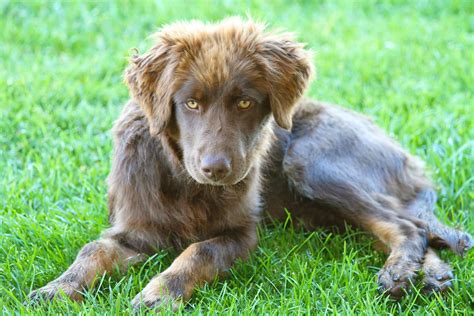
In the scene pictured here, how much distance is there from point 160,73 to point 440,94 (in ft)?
12.1

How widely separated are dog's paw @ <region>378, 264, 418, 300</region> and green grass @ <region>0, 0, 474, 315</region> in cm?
7

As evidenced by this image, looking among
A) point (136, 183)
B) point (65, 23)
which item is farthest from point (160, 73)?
point (65, 23)

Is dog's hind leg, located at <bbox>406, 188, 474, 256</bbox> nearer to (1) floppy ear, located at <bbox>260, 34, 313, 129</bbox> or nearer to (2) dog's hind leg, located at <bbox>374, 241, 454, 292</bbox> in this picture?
(2) dog's hind leg, located at <bbox>374, 241, 454, 292</bbox>

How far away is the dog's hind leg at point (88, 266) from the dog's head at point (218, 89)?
2.08 ft

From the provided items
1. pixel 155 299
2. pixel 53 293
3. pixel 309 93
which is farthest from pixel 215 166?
pixel 309 93

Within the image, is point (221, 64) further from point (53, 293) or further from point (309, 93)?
point (309, 93)

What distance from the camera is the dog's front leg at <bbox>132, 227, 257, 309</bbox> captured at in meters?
3.99

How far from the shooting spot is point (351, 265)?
4.32m

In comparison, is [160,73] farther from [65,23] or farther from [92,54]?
[65,23]

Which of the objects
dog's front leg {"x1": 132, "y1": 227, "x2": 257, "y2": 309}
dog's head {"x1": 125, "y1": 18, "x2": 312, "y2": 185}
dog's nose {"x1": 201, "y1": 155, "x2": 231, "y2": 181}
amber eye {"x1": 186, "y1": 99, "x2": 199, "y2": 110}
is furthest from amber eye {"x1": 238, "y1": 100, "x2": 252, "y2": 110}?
dog's front leg {"x1": 132, "y1": 227, "x2": 257, "y2": 309}

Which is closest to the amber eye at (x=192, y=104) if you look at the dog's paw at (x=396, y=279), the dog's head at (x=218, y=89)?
the dog's head at (x=218, y=89)

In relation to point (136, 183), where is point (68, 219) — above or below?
below

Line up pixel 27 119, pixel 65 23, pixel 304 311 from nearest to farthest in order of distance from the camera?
1. pixel 304 311
2. pixel 27 119
3. pixel 65 23

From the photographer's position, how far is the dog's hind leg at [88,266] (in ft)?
13.2
